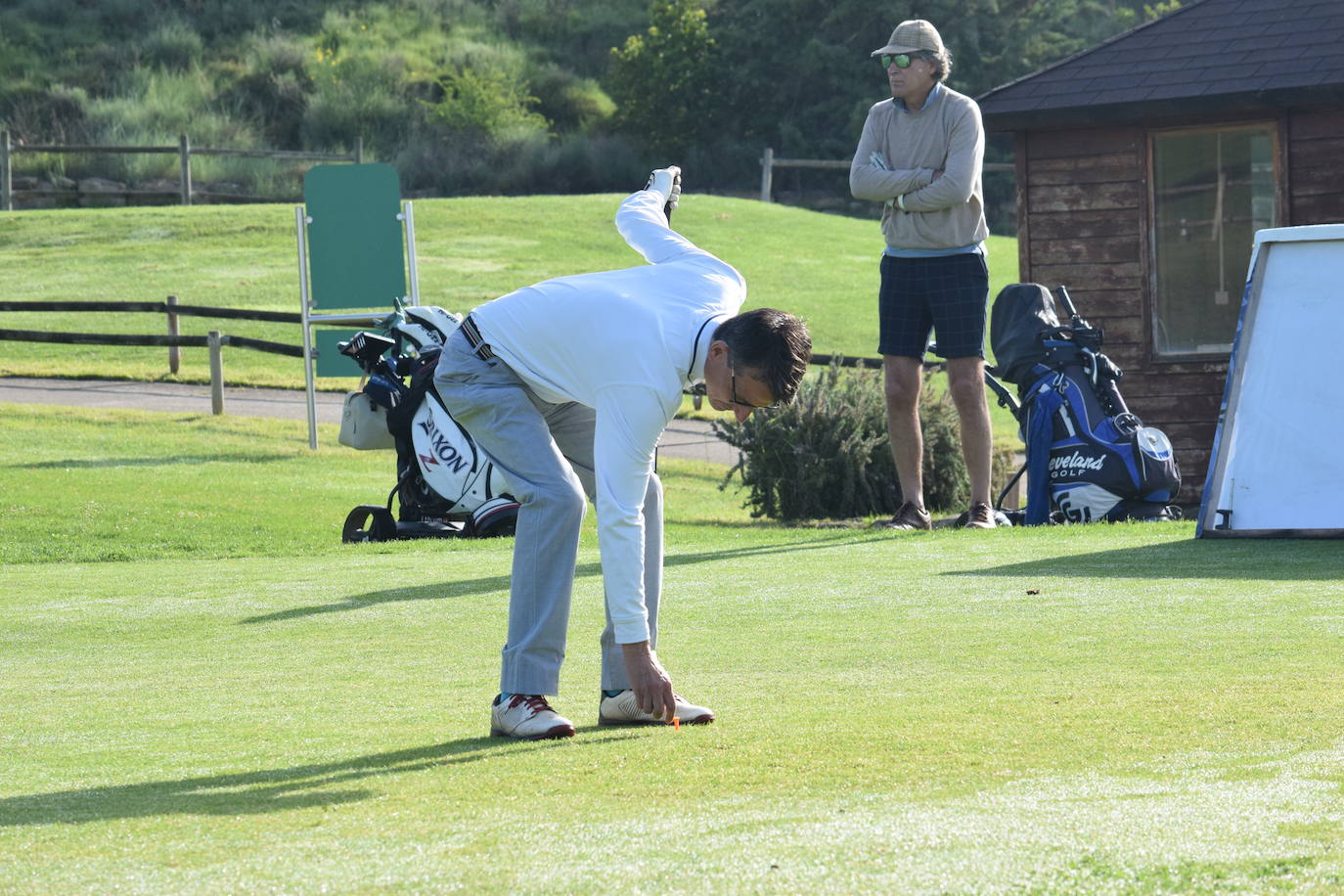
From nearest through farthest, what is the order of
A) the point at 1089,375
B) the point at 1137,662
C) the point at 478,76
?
the point at 1137,662
the point at 1089,375
the point at 478,76

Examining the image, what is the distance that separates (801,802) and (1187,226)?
12302 millimetres

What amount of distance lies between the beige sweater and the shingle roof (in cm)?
494

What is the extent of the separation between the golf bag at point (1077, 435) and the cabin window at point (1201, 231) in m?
3.91

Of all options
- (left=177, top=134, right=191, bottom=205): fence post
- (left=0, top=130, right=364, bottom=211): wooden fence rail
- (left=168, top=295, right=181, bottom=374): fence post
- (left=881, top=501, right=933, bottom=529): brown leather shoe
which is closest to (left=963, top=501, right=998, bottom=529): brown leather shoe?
(left=881, top=501, right=933, bottom=529): brown leather shoe

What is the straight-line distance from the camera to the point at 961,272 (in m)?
9.64

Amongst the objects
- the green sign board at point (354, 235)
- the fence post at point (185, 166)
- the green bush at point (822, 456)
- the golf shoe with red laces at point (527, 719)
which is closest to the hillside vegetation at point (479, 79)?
the fence post at point (185, 166)

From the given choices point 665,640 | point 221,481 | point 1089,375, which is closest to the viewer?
point 665,640

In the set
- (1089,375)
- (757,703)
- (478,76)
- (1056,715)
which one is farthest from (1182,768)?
(478,76)

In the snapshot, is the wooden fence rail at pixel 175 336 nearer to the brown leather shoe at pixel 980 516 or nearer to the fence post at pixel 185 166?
the brown leather shoe at pixel 980 516

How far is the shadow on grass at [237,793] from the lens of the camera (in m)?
3.68

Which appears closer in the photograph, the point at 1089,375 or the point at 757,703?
the point at 757,703

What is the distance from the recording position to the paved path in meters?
20.3

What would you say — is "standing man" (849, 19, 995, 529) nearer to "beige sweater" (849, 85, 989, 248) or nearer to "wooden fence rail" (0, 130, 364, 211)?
"beige sweater" (849, 85, 989, 248)

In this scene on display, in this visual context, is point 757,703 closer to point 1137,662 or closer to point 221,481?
point 1137,662
